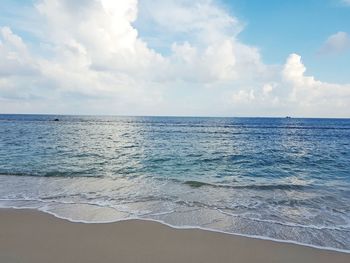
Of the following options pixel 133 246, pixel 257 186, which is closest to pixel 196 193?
pixel 257 186

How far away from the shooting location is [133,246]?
6.21 meters

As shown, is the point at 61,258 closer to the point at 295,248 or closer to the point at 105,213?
→ the point at 105,213

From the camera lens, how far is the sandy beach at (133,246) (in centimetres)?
566

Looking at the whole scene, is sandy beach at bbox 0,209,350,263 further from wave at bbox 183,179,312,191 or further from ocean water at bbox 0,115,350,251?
wave at bbox 183,179,312,191

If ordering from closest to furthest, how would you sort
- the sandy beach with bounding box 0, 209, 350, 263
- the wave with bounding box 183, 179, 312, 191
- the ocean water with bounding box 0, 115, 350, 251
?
the sandy beach with bounding box 0, 209, 350, 263
the ocean water with bounding box 0, 115, 350, 251
the wave with bounding box 183, 179, 312, 191

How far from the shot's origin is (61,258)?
18.1 ft

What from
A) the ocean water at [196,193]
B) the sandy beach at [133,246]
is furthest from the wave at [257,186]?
the sandy beach at [133,246]

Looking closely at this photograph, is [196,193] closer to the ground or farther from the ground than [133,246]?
closer to the ground

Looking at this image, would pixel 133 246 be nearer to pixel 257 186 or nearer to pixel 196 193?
pixel 196 193

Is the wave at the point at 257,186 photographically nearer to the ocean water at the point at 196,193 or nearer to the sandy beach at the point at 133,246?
the ocean water at the point at 196,193

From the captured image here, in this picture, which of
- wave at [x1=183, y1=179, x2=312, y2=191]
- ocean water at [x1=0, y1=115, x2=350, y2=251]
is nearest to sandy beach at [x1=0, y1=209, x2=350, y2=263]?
ocean water at [x1=0, y1=115, x2=350, y2=251]

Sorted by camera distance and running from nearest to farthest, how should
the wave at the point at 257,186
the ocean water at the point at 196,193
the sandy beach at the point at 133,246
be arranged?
the sandy beach at the point at 133,246 → the ocean water at the point at 196,193 → the wave at the point at 257,186

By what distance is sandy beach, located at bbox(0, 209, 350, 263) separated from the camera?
223 inches

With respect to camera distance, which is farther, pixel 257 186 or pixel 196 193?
pixel 257 186
